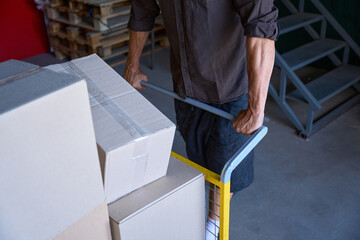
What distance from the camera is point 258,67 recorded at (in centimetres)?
166

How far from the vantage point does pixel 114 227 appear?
124 centimetres

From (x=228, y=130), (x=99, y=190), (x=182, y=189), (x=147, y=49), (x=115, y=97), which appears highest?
(x=115, y=97)

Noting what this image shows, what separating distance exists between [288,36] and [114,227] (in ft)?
15.1

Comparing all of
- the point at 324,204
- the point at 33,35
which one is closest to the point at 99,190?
the point at 324,204

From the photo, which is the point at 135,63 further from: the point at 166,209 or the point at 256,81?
the point at 166,209

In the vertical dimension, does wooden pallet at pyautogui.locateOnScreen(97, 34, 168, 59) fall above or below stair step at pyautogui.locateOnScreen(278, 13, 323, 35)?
below

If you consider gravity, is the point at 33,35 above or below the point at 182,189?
below

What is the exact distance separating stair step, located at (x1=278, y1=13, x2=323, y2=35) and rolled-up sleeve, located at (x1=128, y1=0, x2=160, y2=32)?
6.93 ft

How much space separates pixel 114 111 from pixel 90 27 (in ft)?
12.0

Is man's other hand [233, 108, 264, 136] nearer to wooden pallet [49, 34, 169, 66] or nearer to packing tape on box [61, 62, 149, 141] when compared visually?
packing tape on box [61, 62, 149, 141]

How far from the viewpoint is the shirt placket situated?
1.86 metres

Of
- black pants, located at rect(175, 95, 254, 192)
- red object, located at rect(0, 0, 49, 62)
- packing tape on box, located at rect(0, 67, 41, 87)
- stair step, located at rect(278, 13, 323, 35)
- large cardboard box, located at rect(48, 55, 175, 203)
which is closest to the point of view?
packing tape on box, located at rect(0, 67, 41, 87)

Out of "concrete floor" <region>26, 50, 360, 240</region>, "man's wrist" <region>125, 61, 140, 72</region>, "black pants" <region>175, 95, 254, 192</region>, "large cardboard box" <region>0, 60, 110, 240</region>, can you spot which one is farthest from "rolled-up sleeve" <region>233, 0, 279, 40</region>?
"concrete floor" <region>26, 50, 360, 240</region>

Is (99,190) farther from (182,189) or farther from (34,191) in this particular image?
(182,189)
